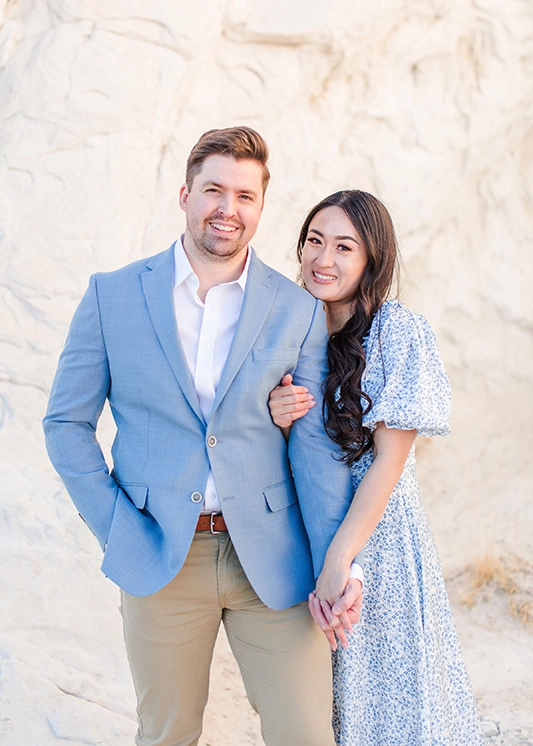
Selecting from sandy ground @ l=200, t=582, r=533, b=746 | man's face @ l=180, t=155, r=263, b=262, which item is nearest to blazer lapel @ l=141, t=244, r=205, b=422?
man's face @ l=180, t=155, r=263, b=262

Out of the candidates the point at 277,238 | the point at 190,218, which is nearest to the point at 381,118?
the point at 277,238

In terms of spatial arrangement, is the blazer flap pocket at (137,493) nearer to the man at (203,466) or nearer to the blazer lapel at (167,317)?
the man at (203,466)

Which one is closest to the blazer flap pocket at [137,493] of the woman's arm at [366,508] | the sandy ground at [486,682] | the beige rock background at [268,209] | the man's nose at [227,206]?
the woman's arm at [366,508]

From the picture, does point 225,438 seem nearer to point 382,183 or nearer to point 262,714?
point 262,714

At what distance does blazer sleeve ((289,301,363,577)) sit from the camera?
1.91 metres

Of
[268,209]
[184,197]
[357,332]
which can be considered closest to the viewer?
[184,197]

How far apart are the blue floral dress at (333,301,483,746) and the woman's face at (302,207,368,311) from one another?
209 millimetres

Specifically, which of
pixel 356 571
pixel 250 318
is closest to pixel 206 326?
pixel 250 318

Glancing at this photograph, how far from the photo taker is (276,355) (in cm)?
192

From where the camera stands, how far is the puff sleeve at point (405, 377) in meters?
1.94

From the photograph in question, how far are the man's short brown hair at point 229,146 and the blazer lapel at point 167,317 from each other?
0.82 feet

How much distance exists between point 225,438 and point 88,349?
0.41 m

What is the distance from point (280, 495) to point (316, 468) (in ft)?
0.40

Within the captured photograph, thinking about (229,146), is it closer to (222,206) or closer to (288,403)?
(222,206)
